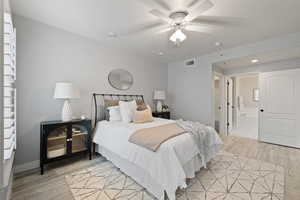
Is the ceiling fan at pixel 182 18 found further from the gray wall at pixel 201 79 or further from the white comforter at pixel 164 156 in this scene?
the white comforter at pixel 164 156

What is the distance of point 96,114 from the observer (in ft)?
11.1

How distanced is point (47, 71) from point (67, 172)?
1869mm

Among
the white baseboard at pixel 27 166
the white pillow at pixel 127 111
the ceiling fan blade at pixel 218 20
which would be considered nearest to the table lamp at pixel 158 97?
the white pillow at pixel 127 111

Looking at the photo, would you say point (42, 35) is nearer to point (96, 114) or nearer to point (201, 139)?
point (96, 114)

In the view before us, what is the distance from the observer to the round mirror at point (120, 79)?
3654 mm

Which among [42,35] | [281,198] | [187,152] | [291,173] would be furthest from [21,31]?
[291,173]

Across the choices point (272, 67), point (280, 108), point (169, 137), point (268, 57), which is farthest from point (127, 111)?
point (272, 67)

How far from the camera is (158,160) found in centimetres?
169

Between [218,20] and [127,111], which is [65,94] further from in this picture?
[218,20]

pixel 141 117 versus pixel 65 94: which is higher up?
pixel 65 94

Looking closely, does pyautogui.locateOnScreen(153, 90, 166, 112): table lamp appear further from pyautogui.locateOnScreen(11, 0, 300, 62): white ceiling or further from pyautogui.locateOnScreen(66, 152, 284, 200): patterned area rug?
pyautogui.locateOnScreen(66, 152, 284, 200): patterned area rug

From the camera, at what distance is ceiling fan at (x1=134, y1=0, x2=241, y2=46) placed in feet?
6.42

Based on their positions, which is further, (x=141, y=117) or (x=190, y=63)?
(x=190, y=63)

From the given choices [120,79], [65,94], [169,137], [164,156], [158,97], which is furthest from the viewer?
[158,97]
